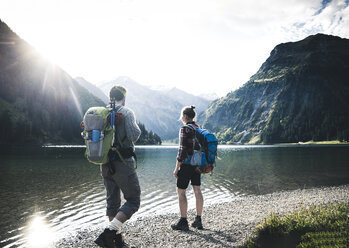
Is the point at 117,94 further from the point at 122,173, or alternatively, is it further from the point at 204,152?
the point at 204,152

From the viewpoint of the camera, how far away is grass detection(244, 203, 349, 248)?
6258 millimetres

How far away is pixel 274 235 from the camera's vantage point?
7.14 meters

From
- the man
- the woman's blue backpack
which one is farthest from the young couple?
the woman's blue backpack

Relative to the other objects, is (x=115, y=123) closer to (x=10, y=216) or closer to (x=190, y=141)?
(x=190, y=141)

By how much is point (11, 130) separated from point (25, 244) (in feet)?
585

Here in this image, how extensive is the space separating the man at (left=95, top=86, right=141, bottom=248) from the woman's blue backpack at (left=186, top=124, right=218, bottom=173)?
248 centimetres

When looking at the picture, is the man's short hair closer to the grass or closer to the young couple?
the young couple

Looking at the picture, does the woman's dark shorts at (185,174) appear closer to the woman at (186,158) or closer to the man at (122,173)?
the woman at (186,158)

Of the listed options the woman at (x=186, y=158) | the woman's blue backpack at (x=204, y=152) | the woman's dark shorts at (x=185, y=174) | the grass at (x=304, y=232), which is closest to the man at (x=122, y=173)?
the woman at (x=186, y=158)

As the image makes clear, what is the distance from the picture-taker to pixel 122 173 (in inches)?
268

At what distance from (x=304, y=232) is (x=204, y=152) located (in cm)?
382

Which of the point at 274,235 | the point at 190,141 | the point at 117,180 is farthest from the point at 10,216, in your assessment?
the point at 274,235

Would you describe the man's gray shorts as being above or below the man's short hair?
below

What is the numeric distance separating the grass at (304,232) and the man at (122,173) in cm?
362
